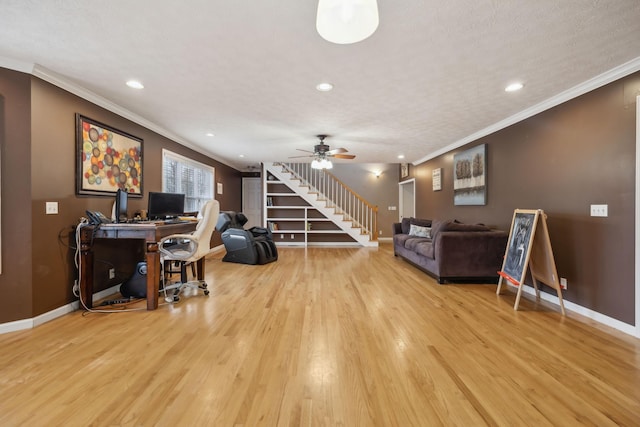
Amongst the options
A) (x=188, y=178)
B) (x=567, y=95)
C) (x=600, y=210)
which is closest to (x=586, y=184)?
(x=600, y=210)

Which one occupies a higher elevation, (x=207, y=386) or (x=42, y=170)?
(x=42, y=170)

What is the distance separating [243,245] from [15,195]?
10.9ft

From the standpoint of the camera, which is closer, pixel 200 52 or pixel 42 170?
pixel 200 52

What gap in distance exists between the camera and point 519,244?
3230 mm

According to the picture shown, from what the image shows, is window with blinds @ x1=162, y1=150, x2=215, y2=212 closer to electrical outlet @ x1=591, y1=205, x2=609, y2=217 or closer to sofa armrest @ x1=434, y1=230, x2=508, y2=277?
sofa armrest @ x1=434, y1=230, x2=508, y2=277

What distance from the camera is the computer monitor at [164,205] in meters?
3.84

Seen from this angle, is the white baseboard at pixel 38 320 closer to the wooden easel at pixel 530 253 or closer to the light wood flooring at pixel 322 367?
the light wood flooring at pixel 322 367

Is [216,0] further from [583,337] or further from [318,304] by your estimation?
[583,337]

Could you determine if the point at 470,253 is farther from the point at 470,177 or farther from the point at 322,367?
the point at 322,367

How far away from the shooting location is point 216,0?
1.69m

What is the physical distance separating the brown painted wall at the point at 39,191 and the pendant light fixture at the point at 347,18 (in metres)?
2.99

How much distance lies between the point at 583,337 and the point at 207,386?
3035mm

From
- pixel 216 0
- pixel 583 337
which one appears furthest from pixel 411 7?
pixel 583 337

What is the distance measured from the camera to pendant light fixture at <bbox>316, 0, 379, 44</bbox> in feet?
3.57
